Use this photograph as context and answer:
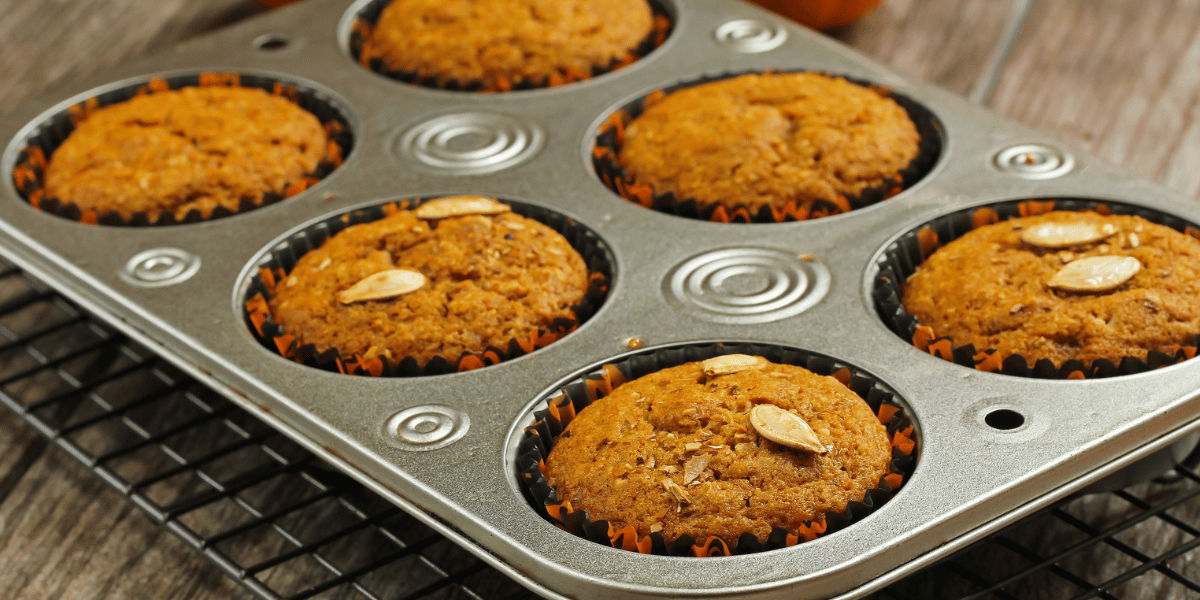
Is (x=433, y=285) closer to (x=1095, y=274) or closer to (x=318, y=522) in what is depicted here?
(x=318, y=522)

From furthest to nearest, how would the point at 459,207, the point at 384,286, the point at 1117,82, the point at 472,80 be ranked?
1. the point at 1117,82
2. the point at 472,80
3. the point at 459,207
4. the point at 384,286

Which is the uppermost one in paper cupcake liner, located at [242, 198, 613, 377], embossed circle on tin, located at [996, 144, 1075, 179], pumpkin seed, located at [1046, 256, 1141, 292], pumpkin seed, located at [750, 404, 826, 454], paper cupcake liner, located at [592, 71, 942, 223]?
embossed circle on tin, located at [996, 144, 1075, 179]

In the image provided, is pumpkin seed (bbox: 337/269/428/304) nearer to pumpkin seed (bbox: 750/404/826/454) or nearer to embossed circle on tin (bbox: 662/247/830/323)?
embossed circle on tin (bbox: 662/247/830/323)

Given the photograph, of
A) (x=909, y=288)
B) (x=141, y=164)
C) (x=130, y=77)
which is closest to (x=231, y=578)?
(x=141, y=164)

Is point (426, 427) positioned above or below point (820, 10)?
below

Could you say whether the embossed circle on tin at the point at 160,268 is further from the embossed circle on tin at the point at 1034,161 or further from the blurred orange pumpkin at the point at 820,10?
the blurred orange pumpkin at the point at 820,10

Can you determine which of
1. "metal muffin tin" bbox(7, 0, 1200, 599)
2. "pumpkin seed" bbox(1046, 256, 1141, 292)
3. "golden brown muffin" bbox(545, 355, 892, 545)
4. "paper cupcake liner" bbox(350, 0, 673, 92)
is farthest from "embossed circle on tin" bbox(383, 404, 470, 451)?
"paper cupcake liner" bbox(350, 0, 673, 92)

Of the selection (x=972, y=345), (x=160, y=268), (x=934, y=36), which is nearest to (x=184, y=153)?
(x=160, y=268)

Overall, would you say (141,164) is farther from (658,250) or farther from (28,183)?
(658,250)
